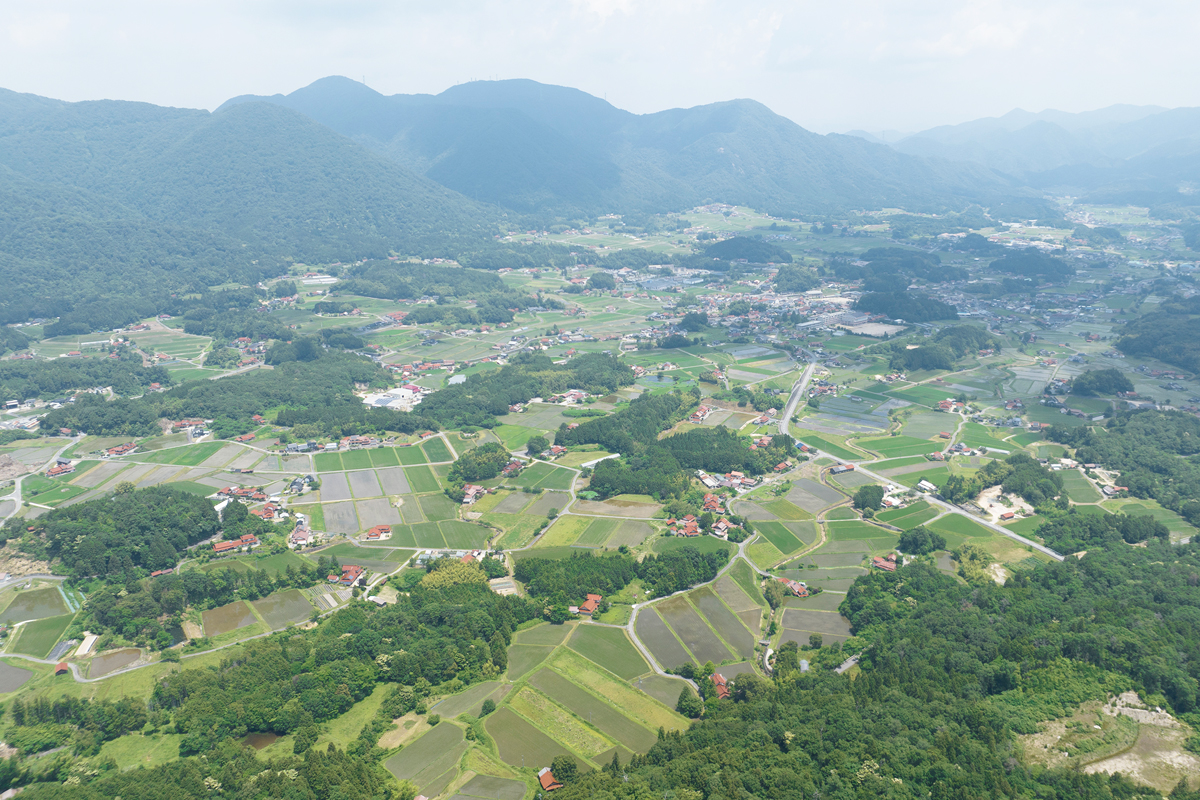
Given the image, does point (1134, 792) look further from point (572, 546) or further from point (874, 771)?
point (572, 546)

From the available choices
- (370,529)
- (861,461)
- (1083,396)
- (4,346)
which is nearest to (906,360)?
(1083,396)

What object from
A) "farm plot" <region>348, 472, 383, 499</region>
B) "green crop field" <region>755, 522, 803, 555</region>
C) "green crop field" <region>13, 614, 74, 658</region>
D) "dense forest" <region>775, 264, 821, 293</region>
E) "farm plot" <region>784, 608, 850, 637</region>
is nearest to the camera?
"green crop field" <region>13, 614, 74, 658</region>

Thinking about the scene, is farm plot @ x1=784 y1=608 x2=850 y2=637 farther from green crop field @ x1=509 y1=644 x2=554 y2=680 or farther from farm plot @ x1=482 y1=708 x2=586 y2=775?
farm plot @ x1=482 y1=708 x2=586 y2=775

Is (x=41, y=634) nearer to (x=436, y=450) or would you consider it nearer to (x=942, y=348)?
(x=436, y=450)

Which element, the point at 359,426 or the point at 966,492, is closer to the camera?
the point at 966,492

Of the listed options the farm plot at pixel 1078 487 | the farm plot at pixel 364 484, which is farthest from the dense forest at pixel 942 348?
the farm plot at pixel 364 484

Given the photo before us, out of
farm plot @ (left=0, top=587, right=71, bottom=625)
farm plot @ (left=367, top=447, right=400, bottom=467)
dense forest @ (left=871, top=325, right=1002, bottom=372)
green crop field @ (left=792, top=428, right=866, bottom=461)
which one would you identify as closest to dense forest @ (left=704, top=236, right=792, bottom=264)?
dense forest @ (left=871, top=325, right=1002, bottom=372)
